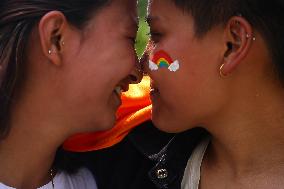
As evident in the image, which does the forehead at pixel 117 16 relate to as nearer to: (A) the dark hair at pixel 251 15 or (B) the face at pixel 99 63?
(B) the face at pixel 99 63

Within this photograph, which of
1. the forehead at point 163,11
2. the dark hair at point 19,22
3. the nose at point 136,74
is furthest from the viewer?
the nose at point 136,74

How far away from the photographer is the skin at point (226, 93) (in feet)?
5.13

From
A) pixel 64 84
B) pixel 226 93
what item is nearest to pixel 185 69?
pixel 226 93

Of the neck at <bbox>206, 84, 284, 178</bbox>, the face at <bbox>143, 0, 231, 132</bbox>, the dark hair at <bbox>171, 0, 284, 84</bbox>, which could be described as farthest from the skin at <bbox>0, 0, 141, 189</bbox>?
the neck at <bbox>206, 84, 284, 178</bbox>

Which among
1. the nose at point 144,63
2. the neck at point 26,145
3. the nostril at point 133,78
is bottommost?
the neck at point 26,145

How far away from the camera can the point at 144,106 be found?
187 cm

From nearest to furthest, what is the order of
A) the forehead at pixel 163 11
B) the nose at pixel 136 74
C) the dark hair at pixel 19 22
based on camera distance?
the dark hair at pixel 19 22
the forehead at pixel 163 11
the nose at pixel 136 74

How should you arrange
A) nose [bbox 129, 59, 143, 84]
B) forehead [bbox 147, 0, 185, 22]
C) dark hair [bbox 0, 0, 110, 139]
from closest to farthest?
1. dark hair [bbox 0, 0, 110, 139]
2. forehead [bbox 147, 0, 185, 22]
3. nose [bbox 129, 59, 143, 84]

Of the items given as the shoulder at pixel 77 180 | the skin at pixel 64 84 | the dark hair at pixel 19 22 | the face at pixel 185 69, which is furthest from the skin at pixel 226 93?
the shoulder at pixel 77 180

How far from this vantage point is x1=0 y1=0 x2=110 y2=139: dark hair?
1482mm

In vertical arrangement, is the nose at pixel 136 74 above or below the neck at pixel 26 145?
above

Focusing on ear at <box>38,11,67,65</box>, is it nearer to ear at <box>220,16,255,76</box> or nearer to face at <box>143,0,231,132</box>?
face at <box>143,0,231,132</box>

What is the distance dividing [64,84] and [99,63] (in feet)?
0.43

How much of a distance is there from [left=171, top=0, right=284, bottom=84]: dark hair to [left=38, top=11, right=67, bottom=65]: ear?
38 centimetres
